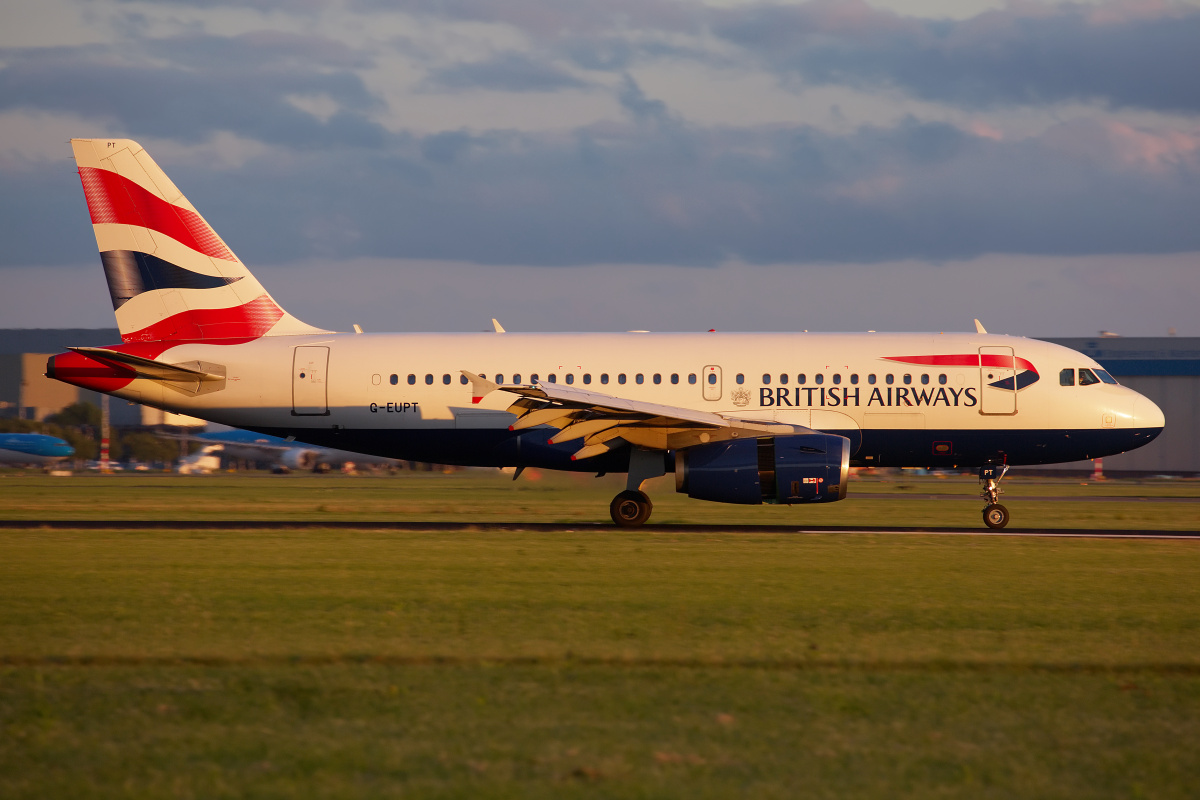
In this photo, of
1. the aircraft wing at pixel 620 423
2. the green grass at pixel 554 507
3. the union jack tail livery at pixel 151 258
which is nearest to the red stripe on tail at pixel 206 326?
the union jack tail livery at pixel 151 258

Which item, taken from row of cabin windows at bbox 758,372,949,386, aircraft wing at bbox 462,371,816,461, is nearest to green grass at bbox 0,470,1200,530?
aircraft wing at bbox 462,371,816,461

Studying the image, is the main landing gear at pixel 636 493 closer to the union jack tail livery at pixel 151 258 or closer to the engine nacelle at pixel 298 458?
the union jack tail livery at pixel 151 258

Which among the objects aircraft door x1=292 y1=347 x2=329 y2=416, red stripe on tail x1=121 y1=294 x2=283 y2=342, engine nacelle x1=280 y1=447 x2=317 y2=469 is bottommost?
engine nacelle x1=280 y1=447 x2=317 y2=469

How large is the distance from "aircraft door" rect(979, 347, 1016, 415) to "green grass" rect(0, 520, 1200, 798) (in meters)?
8.76

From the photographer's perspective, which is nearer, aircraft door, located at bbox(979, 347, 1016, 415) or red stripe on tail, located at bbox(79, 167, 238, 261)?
aircraft door, located at bbox(979, 347, 1016, 415)

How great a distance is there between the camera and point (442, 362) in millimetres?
25016

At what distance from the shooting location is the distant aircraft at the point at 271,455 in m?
75.6

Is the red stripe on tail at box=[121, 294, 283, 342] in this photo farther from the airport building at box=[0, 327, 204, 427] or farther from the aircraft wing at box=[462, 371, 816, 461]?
the airport building at box=[0, 327, 204, 427]

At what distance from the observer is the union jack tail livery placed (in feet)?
83.6

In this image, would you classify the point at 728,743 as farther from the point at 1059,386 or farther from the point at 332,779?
the point at 1059,386

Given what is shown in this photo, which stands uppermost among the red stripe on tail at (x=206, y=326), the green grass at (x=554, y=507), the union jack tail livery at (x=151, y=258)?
the union jack tail livery at (x=151, y=258)

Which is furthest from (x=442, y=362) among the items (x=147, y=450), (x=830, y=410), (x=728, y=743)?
(x=147, y=450)

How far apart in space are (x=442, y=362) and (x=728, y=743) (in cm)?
1902

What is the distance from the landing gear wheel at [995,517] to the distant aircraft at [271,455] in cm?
5510
